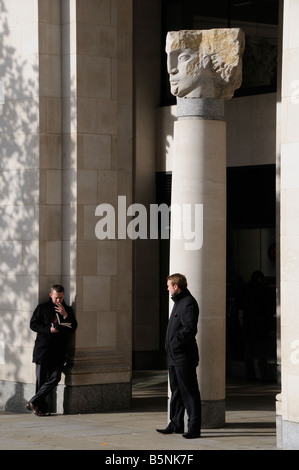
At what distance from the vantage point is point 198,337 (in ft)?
49.5

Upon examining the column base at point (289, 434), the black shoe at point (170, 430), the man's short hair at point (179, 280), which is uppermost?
the man's short hair at point (179, 280)

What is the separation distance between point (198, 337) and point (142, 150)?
8668 millimetres

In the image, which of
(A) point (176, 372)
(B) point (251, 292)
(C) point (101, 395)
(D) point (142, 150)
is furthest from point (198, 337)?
(D) point (142, 150)

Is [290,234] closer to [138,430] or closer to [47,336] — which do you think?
[138,430]

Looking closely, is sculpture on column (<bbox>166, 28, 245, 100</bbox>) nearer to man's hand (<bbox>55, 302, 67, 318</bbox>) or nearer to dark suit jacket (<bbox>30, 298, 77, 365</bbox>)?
man's hand (<bbox>55, 302, 67, 318</bbox>)

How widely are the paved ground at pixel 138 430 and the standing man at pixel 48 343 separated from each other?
348mm

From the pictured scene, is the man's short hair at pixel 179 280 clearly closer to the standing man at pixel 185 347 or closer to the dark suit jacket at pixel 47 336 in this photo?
the standing man at pixel 185 347

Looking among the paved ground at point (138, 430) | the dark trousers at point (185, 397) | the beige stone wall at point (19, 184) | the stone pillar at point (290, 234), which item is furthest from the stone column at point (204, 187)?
the beige stone wall at point (19, 184)

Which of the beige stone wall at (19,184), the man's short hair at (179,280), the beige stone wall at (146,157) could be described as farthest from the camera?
the beige stone wall at (146,157)

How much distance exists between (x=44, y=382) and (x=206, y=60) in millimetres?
5167

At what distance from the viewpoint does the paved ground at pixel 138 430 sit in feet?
45.1

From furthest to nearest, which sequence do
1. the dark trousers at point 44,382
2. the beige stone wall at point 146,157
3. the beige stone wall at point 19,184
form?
the beige stone wall at point 146,157 < the beige stone wall at point 19,184 < the dark trousers at point 44,382

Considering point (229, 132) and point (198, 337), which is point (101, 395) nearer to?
point (198, 337)

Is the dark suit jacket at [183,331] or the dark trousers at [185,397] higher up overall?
the dark suit jacket at [183,331]
